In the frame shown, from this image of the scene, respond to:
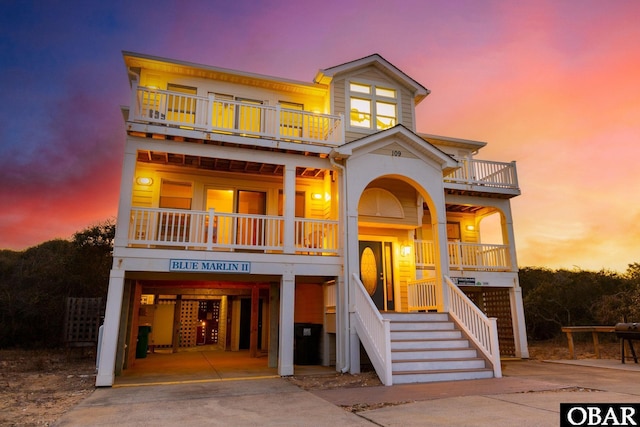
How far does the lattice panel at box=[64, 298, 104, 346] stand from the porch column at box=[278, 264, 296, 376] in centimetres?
741

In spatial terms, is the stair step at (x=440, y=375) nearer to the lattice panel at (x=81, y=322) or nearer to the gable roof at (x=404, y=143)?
the gable roof at (x=404, y=143)

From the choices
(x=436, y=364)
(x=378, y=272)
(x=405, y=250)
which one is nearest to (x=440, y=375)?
(x=436, y=364)

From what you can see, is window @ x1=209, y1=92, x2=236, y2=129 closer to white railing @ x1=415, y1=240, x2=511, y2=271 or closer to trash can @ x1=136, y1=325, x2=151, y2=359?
white railing @ x1=415, y1=240, x2=511, y2=271

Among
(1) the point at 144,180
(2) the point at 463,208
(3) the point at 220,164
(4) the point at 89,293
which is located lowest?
(4) the point at 89,293

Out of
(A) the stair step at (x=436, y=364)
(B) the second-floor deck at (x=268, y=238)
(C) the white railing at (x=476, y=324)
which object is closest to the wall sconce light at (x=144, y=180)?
(B) the second-floor deck at (x=268, y=238)

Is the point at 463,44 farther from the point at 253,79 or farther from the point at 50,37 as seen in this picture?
the point at 50,37

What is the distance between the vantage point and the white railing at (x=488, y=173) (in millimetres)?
13906

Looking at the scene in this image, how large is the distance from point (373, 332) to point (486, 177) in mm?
8472

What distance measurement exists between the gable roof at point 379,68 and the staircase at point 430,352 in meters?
7.65

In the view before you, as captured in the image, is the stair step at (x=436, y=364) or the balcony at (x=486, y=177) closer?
the stair step at (x=436, y=364)

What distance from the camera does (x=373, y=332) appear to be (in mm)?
8695

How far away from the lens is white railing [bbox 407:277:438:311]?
36.0ft

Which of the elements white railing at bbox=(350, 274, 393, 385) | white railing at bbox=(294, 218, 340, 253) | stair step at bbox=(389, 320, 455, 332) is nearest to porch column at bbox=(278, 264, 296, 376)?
white railing at bbox=(294, 218, 340, 253)

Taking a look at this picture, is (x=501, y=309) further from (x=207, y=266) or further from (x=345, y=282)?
(x=207, y=266)
